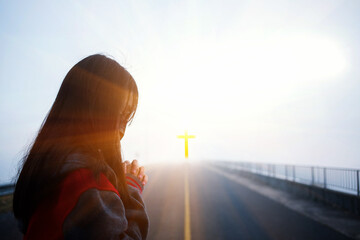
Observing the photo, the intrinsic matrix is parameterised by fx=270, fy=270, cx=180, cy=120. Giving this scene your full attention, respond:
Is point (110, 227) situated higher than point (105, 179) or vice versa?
point (105, 179)

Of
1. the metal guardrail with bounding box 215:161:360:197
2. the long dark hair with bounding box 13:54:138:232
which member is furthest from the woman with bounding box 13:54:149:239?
the metal guardrail with bounding box 215:161:360:197

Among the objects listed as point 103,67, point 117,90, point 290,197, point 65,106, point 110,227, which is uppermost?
point 103,67

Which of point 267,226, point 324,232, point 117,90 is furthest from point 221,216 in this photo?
point 117,90

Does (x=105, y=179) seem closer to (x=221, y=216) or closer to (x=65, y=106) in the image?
(x=65, y=106)

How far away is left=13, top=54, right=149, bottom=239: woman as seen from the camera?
3.88 feet

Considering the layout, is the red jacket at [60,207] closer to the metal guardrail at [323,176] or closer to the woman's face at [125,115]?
the woman's face at [125,115]

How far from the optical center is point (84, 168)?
4.08 feet

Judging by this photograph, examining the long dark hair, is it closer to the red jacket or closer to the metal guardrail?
the red jacket

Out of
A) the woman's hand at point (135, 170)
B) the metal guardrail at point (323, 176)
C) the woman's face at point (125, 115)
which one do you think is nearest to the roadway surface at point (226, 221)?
the metal guardrail at point (323, 176)

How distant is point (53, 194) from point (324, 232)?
8744mm

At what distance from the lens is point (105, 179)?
1302 millimetres

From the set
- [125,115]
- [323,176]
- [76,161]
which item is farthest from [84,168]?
[323,176]

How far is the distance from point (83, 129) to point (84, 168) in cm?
29

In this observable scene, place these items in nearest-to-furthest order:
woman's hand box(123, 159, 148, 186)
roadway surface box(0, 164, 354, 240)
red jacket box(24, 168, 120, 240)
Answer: red jacket box(24, 168, 120, 240), woman's hand box(123, 159, 148, 186), roadway surface box(0, 164, 354, 240)
